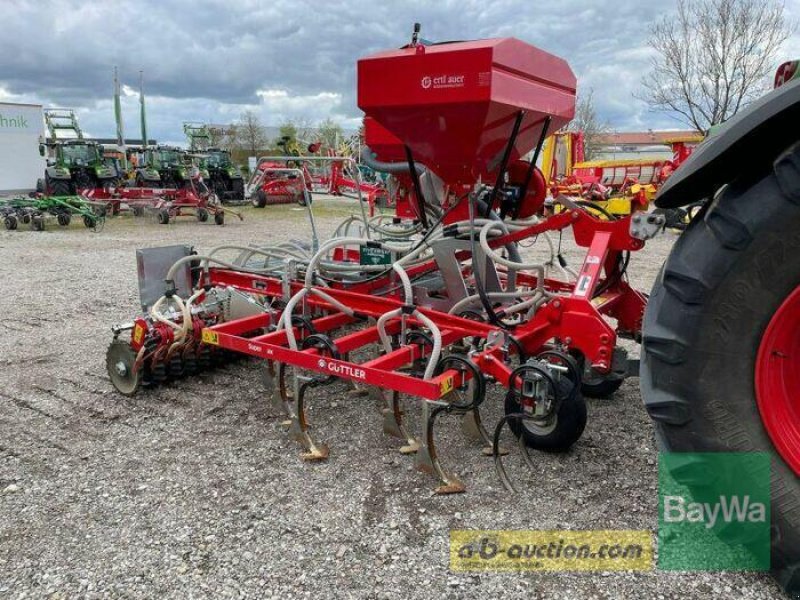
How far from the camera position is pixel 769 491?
1.72 metres

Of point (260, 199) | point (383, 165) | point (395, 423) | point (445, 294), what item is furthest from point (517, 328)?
point (260, 199)

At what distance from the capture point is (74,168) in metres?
16.7

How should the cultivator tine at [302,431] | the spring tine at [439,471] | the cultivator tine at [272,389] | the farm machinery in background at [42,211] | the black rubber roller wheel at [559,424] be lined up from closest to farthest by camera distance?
the spring tine at [439,471]
the black rubber roller wheel at [559,424]
the cultivator tine at [302,431]
the cultivator tine at [272,389]
the farm machinery in background at [42,211]

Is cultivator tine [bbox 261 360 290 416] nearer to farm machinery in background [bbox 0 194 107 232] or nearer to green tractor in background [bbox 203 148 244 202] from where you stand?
farm machinery in background [bbox 0 194 107 232]

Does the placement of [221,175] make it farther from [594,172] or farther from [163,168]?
[594,172]

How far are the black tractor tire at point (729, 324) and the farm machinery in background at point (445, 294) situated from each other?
2.19 ft

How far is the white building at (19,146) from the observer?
18.2 meters

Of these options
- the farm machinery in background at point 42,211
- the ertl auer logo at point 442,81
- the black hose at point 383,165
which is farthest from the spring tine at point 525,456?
the farm machinery in background at point 42,211

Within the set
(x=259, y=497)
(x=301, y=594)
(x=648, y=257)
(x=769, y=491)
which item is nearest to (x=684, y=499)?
(x=769, y=491)

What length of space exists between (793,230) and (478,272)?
1593 mm

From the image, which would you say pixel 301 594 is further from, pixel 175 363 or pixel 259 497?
pixel 175 363

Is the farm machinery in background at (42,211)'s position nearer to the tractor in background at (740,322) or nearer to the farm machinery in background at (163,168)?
the farm machinery in background at (163,168)

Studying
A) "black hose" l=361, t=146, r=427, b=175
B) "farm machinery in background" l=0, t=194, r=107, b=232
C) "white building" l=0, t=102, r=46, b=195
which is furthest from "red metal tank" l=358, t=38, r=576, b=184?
"white building" l=0, t=102, r=46, b=195

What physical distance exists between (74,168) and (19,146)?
3256mm
